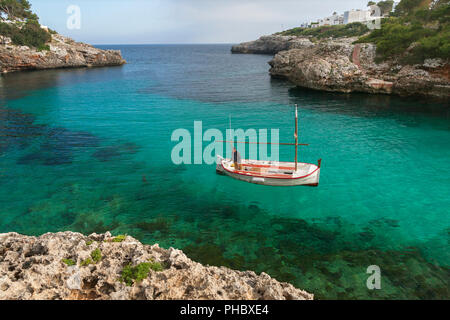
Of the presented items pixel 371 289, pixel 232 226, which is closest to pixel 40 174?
pixel 232 226

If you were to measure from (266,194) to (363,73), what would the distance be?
47.7 meters

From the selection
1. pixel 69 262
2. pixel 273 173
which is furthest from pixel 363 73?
pixel 69 262

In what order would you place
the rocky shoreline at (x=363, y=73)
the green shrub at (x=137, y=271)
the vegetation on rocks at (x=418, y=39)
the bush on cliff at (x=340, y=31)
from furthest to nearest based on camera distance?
1. the bush on cliff at (x=340, y=31)
2. the rocky shoreline at (x=363, y=73)
3. the vegetation on rocks at (x=418, y=39)
4. the green shrub at (x=137, y=271)

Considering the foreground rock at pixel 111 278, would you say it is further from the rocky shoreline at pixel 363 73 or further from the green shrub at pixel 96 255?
the rocky shoreline at pixel 363 73

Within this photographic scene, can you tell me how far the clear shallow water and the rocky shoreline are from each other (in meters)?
8.31

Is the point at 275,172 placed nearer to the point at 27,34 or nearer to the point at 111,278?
the point at 111,278

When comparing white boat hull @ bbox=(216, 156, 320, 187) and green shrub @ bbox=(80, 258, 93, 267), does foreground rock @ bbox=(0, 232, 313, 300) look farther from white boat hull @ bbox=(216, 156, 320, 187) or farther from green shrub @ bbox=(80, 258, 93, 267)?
white boat hull @ bbox=(216, 156, 320, 187)

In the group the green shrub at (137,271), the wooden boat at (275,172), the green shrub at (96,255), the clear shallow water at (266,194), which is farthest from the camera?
the wooden boat at (275,172)

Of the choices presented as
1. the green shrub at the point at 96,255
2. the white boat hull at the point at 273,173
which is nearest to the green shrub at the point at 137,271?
the green shrub at the point at 96,255

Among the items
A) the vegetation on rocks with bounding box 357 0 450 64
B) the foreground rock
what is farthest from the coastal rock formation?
the foreground rock

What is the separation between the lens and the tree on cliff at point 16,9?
102375 mm

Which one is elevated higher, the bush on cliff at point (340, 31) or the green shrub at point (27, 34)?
the bush on cliff at point (340, 31)

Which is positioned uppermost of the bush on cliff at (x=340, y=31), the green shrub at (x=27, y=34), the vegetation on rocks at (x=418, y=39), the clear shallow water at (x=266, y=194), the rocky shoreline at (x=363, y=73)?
the bush on cliff at (x=340, y=31)

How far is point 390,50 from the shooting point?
5878 cm
